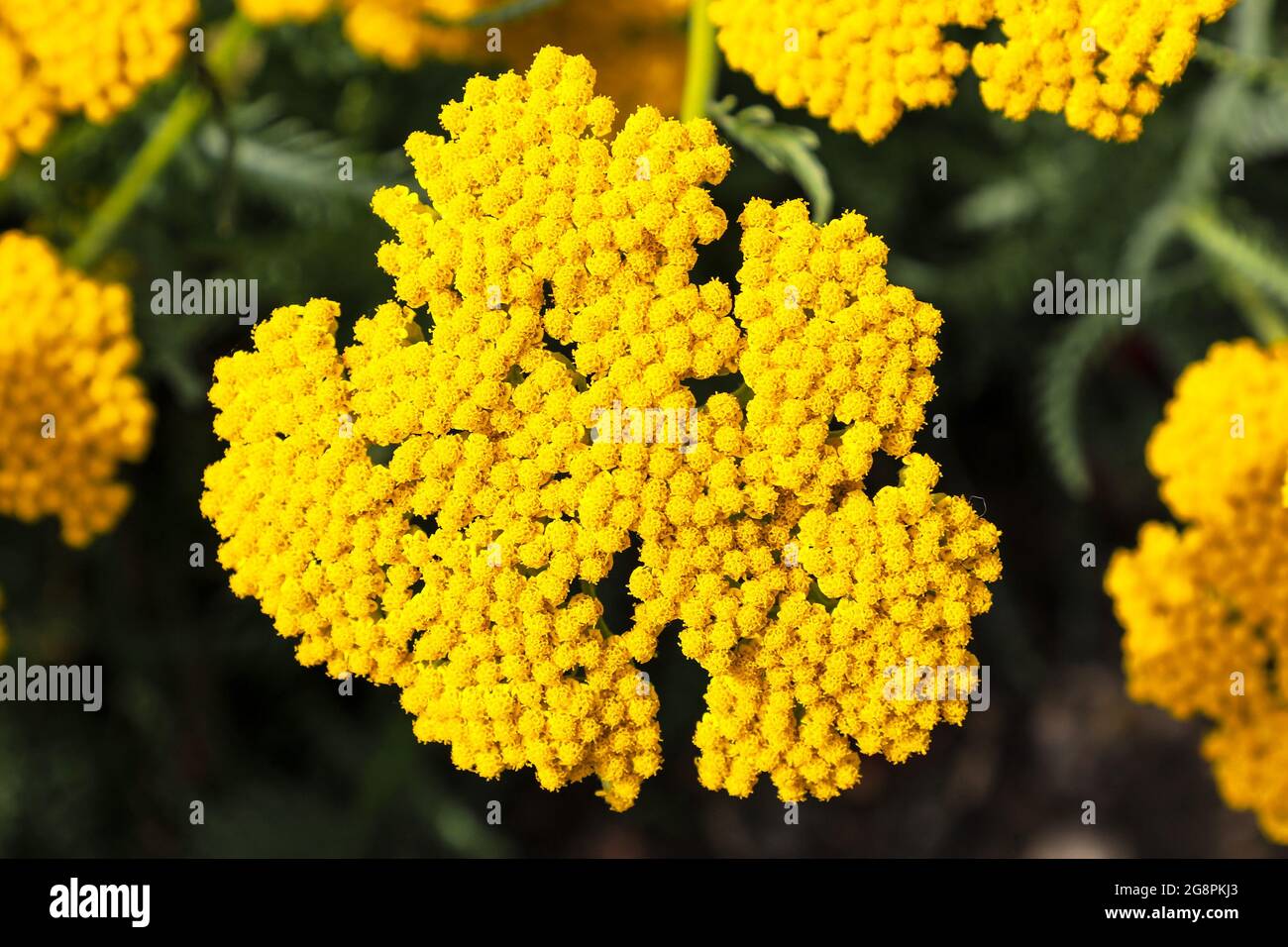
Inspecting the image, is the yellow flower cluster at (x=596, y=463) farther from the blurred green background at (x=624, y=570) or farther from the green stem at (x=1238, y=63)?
the blurred green background at (x=624, y=570)

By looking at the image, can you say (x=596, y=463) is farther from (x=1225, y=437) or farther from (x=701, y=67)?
(x=1225, y=437)

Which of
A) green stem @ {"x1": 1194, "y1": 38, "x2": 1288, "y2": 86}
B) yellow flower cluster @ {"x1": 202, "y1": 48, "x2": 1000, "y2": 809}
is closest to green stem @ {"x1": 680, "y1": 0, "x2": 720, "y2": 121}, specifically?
yellow flower cluster @ {"x1": 202, "y1": 48, "x2": 1000, "y2": 809}

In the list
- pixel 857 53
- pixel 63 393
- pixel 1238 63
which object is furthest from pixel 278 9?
pixel 1238 63

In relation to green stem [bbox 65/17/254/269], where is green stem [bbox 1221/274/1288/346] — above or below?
below

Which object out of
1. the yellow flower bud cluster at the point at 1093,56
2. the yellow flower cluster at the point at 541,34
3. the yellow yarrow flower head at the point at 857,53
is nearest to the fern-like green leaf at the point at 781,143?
the yellow yarrow flower head at the point at 857,53

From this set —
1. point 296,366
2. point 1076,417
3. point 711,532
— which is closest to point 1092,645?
point 1076,417

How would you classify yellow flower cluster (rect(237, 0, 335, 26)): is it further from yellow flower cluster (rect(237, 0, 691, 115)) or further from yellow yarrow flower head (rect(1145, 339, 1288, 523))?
yellow yarrow flower head (rect(1145, 339, 1288, 523))
